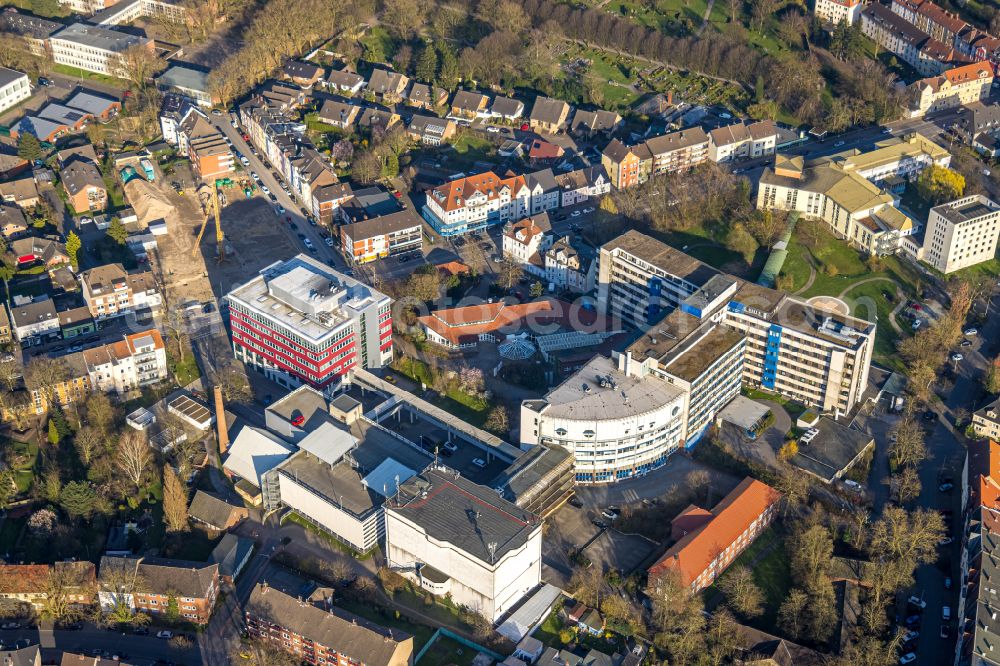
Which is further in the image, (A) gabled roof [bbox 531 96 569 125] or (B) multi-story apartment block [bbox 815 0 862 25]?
(B) multi-story apartment block [bbox 815 0 862 25]

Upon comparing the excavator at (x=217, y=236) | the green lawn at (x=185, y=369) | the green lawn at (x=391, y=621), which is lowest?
the green lawn at (x=391, y=621)

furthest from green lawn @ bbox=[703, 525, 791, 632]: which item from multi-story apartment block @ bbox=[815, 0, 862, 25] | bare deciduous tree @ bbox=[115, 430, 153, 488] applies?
multi-story apartment block @ bbox=[815, 0, 862, 25]

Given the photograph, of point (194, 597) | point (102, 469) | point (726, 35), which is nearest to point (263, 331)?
point (102, 469)

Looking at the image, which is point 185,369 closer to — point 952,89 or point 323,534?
point 323,534

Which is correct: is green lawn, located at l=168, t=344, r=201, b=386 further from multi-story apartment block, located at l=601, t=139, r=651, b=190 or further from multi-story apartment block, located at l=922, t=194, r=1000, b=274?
multi-story apartment block, located at l=922, t=194, r=1000, b=274

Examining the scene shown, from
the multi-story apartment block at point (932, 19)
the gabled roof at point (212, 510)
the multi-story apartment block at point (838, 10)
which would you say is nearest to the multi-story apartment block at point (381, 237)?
the gabled roof at point (212, 510)

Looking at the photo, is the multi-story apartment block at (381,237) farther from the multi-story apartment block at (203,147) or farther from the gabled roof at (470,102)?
the gabled roof at (470,102)

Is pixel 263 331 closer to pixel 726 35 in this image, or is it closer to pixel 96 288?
pixel 96 288
